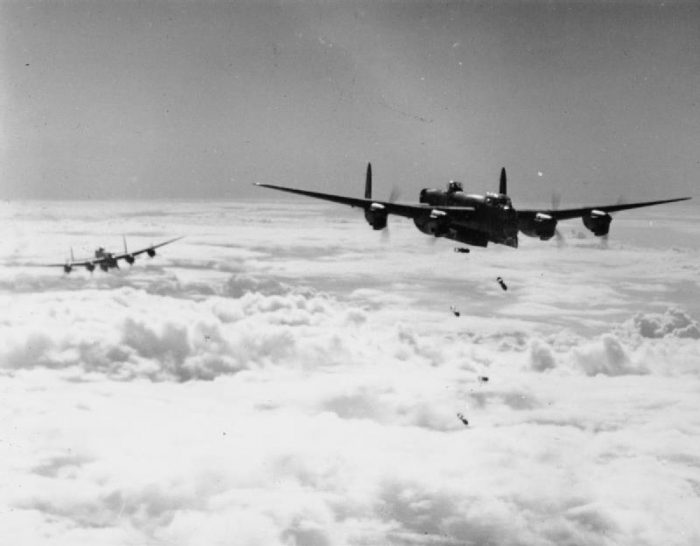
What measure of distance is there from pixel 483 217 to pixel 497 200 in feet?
5.53

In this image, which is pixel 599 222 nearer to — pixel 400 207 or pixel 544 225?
pixel 544 225

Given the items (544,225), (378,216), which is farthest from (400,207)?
(544,225)

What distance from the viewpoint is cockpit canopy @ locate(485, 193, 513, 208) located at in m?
43.2

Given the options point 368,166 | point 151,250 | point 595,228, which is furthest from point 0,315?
point 595,228

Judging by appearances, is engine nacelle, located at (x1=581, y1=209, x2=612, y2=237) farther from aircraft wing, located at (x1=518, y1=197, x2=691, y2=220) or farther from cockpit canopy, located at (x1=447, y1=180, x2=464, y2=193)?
cockpit canopy, located at (x1=447, y1=180, x2=464, y2=193)

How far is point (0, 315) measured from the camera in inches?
7456

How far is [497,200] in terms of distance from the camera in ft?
142

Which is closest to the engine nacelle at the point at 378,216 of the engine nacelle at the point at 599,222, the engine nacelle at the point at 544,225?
the engine nacelle at the point at 544,225

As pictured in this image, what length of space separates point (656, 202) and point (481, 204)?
12315mm

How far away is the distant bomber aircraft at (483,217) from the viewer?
139 feet

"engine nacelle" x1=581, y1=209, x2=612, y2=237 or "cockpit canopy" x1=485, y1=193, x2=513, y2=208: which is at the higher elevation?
"cockpit canopy" x1=485, y1=193, x2=513, y2=208

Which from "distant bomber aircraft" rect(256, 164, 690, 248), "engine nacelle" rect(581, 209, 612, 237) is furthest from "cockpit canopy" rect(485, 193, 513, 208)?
"engine nacelle" rect(581, 209, 612, 237)

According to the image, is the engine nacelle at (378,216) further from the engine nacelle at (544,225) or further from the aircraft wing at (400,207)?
the engine nacelle at (544,225)

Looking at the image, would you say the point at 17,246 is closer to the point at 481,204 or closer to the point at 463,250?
the point at 463,250
